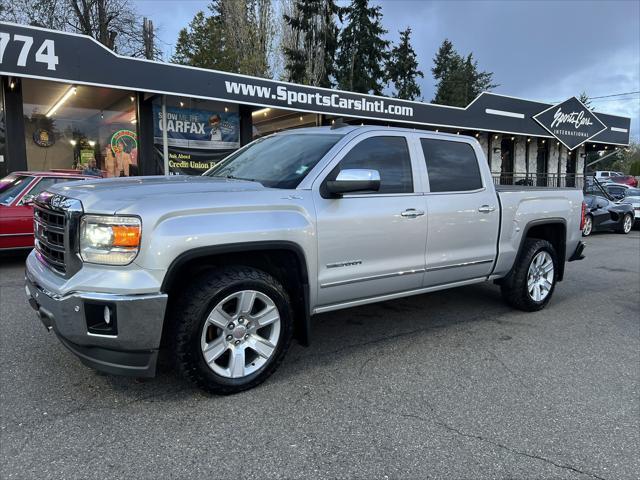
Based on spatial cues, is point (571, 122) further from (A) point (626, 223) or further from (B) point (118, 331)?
(B) point (118, 331)

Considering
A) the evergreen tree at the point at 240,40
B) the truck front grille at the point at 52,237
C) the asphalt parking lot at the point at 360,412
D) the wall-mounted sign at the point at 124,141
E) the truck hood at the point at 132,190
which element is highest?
the evergreen tree at the point at 240,40

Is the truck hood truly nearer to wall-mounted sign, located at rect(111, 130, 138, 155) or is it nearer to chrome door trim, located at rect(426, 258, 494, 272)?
chrome door trim, located at rect(426, 258, 494, 272)

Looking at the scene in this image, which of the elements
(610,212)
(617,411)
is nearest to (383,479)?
(617,411)

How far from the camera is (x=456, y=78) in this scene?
61156mm

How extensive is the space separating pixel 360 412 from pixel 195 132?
42.4 feet

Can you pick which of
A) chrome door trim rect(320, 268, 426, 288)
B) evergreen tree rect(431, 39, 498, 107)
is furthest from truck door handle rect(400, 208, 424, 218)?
evergreen tree rect(431, 39, 498, 107)

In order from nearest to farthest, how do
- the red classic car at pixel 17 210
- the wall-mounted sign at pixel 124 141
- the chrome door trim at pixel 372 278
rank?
the chrome door trim at pixel 372 278, the red classic car at pixel 17 210, the wall-mounted sign at pixel 124 141

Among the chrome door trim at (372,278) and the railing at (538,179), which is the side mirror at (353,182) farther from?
the railing at (538,179)

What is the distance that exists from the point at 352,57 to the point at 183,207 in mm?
36496

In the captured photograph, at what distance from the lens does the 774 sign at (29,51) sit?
32.5 feet

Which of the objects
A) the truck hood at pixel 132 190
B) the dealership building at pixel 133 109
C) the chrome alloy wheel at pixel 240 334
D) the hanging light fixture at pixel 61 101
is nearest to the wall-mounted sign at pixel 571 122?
the dealership building at pixel 133 109

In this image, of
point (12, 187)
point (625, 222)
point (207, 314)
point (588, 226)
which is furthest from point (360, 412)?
point (625, 222)

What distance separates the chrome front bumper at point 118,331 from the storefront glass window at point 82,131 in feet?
35.9

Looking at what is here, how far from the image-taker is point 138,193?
3.13 metres
